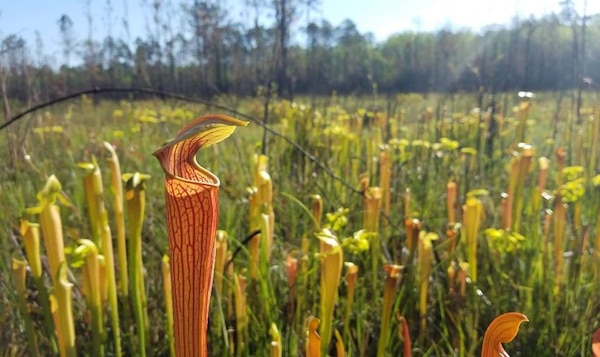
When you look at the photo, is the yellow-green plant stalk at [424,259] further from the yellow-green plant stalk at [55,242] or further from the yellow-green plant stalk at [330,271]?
the yellow-green plant stalk at [55,242]

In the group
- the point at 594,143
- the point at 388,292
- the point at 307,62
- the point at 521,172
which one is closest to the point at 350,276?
the point at 388,292

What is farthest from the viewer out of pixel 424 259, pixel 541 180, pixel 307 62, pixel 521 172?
pixel 307 62

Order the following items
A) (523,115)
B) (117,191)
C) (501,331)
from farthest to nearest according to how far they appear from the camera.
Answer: (523,115), (117,191), (501,331)

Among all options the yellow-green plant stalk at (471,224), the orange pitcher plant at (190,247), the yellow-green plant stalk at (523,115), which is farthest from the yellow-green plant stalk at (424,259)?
the yellow-green plant stalk at (523,115)

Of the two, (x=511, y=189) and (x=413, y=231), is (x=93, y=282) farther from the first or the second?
(x=511, y=189)

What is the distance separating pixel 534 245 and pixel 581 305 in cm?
24

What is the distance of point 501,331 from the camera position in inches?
15.1

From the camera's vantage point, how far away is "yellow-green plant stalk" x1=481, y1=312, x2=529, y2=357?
38cm

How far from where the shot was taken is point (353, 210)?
5.95ft

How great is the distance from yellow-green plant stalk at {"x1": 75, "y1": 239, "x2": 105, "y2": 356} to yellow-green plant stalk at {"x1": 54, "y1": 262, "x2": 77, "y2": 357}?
5cm

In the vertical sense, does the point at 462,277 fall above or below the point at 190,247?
below

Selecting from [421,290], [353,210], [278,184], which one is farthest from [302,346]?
[278,184]

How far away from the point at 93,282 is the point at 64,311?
7 centimetres

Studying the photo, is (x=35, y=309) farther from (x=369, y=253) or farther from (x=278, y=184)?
(x=278, y=184)
